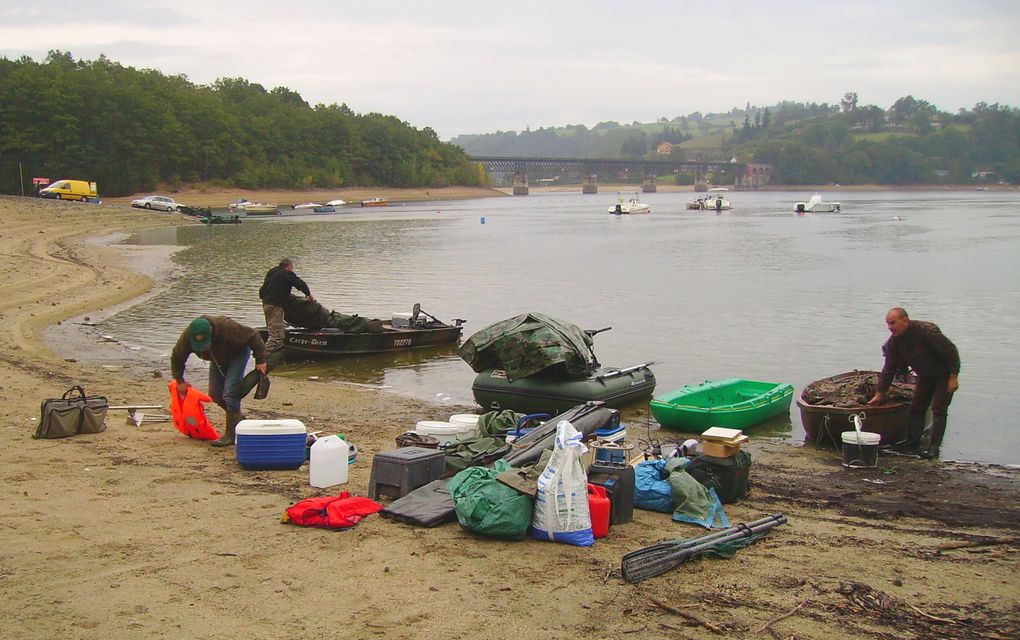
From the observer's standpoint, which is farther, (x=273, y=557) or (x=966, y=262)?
(x=966, y=262)

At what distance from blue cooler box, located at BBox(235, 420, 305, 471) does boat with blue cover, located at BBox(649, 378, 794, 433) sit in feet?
19.8

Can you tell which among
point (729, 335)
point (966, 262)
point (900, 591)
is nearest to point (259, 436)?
point (900, 591)

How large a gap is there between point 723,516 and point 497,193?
599ft

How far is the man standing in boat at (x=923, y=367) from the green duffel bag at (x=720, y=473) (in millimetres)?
3840

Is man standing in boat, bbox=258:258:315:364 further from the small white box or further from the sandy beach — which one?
the sandy beach

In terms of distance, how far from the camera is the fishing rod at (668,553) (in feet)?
21.1

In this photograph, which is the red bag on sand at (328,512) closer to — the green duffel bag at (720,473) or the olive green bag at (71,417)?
the green duffel bag at (720,473)

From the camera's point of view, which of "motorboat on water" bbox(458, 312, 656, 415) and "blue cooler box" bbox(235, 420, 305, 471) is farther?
"motorboat on water" bbox(458, 312, 656, 415)

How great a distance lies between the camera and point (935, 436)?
1185 cm

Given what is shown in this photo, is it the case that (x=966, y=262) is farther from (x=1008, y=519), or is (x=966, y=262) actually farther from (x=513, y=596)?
(x=513, y=596)

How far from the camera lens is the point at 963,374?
1830 centimetres

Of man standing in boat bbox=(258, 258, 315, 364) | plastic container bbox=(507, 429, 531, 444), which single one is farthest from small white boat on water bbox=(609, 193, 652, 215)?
plastic container bbox=(507, 429, 531, 444)

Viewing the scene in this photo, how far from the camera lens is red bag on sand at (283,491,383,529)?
24.2ft

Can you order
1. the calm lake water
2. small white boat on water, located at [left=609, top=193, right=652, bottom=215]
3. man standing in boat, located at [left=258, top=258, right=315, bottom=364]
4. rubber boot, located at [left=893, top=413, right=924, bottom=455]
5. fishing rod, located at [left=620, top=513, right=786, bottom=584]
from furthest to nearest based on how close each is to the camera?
small white boat on water, located at [left=609, top=193, right=652, bottom=215]
the calm lake water
man standing in boat, located at [left=258, top=258, right=315, bottom=364]
rubber boot, located at [left=893, top=413, right=924, bottom=455]
fishing rod, located at [left=620, top=513, right=786, bottom=584]
